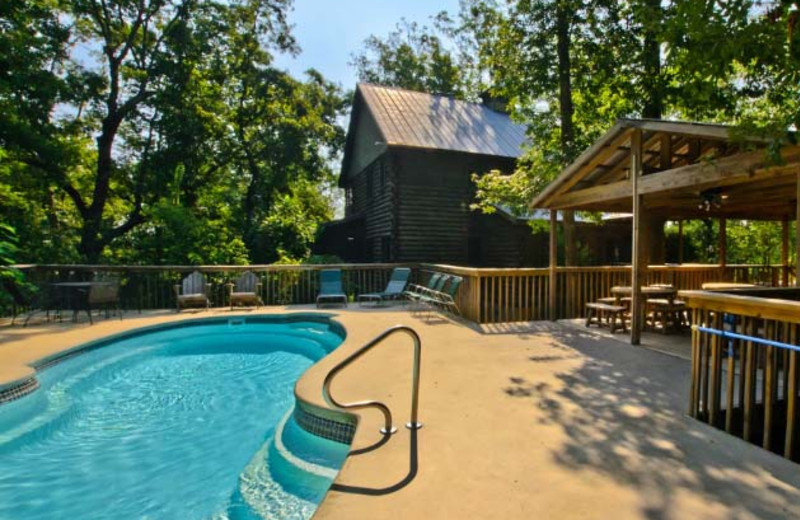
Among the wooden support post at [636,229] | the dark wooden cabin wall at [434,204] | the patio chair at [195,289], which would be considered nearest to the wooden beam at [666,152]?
the wooden support post at [636,229]

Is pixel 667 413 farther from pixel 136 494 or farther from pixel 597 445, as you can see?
pixel 136 494

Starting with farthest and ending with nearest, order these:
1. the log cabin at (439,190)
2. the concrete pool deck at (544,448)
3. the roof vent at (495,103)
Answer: the roof vent at (495,103) < the log cabin at (439,190) < the concrete pool deck at (544,448)

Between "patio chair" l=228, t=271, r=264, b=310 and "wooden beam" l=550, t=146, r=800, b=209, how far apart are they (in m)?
7.89

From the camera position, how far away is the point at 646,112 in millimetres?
10531

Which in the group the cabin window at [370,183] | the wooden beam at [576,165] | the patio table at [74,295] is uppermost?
the cabin window at [370,183]

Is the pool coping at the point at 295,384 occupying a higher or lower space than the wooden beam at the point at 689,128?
lower

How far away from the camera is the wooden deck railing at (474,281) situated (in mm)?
8250

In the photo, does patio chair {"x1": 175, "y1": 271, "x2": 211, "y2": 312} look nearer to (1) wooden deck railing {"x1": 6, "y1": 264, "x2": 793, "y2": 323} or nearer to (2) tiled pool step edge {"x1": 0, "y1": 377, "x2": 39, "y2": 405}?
(1) wooden deck railing {"x1": 6, "y1": 264, "x2": 793, "y2": 323}

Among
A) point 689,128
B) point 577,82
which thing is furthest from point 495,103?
point 689,128

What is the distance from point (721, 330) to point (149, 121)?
19.4 meters

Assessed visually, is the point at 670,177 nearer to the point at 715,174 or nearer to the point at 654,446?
the point at 715,174

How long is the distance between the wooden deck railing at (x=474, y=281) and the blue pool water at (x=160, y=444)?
11.7 ft

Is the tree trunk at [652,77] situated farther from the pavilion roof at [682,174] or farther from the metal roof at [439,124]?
the metal roof at [439,124]

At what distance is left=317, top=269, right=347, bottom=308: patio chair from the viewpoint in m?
10.9
